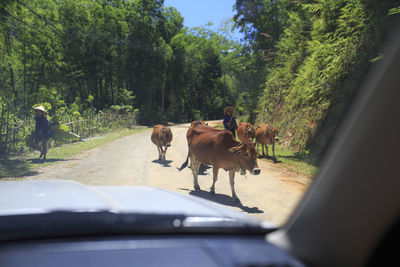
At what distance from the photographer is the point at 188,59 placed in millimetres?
49281

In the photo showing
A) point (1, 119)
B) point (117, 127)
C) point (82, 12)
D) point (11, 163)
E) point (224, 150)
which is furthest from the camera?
point (82, 12)

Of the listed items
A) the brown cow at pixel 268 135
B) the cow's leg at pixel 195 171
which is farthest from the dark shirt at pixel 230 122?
the cow's leg at pixel 195 171

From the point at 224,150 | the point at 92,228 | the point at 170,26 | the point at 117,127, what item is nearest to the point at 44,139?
the point at 224,150

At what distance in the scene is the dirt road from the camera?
578 centimetres

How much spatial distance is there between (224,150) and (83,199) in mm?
4697

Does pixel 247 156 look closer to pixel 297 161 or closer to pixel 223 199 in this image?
pixel 223 199

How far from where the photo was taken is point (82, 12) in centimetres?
3047

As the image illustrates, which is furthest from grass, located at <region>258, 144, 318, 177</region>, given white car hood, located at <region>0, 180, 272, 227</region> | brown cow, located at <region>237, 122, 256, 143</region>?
white car hood, located at <region>0, 180, 272, 227</region>

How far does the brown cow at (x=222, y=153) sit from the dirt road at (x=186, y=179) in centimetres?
45

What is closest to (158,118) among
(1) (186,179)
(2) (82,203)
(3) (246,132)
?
(3) (246,132)

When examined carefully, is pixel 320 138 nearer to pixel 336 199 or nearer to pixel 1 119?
pixel 336 199

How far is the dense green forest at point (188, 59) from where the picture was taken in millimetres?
9688

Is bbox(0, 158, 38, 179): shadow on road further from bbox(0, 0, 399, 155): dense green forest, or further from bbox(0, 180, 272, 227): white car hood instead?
bbox(0, 180, 272, 227): white car hood

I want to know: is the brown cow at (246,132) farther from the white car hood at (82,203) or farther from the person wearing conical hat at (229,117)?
the white car hood at (82,203)
